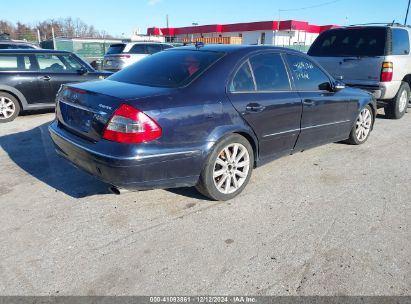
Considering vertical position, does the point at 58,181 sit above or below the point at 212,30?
below

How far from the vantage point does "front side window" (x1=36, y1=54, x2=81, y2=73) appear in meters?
7.42

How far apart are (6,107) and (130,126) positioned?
532 cm

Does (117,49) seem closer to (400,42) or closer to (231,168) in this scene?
(400,42)

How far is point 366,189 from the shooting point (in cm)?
405

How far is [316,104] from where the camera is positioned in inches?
175

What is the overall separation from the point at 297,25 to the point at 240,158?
5021cm

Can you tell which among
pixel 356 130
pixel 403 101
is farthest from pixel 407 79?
pixel 356 130

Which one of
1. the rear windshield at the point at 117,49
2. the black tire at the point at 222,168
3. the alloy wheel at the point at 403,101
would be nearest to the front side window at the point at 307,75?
the black tire at the point at 222,168

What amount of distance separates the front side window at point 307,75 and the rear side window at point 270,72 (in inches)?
8.0

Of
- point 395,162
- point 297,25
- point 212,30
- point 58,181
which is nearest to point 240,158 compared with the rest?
point 58,181

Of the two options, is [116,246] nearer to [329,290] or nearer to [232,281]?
[232,281]

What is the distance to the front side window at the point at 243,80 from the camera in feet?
11.6

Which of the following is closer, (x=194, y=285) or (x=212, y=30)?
(x=194, y=285)

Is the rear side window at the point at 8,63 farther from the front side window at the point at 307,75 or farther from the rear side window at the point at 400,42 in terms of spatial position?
the rear side window at the point at 400,42
